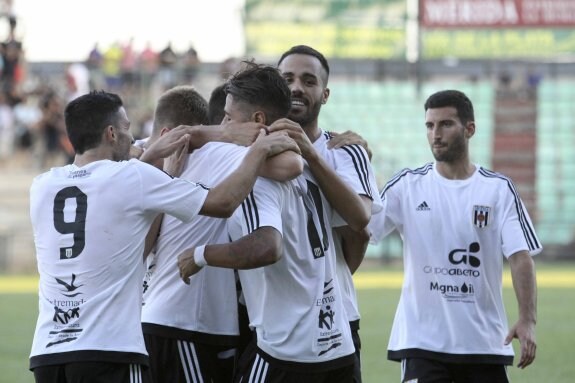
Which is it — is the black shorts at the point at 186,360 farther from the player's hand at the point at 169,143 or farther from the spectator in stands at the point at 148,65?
the spectator in stands at the point at 148,65

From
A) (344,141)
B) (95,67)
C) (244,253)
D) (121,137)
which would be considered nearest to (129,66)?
(95,67)

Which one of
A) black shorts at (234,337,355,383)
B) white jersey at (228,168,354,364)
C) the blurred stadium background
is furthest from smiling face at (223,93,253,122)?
the blurred stadium background

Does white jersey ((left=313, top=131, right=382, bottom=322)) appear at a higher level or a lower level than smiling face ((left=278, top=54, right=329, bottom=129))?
lower

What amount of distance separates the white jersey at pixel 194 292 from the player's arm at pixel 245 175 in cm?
42

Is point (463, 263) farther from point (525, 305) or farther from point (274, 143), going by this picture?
point (274, 143)

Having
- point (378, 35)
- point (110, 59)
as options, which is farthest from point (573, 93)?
point (110, 59)

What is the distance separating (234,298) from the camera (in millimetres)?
5863

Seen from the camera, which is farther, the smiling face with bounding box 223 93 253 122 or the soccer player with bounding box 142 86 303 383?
the soccer player with bounding box 142 86 303 383

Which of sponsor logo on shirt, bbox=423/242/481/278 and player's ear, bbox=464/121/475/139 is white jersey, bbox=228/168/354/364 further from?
player's ear, bbox=464/121/475/139

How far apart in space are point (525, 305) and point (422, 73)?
27.2m

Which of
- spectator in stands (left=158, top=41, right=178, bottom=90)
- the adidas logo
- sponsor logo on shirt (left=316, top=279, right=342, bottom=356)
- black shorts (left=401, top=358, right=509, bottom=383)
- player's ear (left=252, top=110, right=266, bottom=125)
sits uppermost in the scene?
spectator in stands (left=158, top=41, right=178, bottom=90)

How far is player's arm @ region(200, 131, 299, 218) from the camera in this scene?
5.25 meters

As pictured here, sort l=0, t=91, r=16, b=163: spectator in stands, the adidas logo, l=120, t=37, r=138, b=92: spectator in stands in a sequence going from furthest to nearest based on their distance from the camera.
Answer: l=120, t=37, r=138, b=92: spectator in stands < l=0, t=91, r=16, b=163: spectator in stands < the adidas logo

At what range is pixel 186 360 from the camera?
585 centimetres
